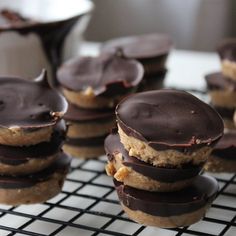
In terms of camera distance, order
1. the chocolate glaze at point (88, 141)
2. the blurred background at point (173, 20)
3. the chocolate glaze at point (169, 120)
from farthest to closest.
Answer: the blurred background at point (173, 20)
the chocolate glaze at point (88, 141)
the chocolate glaze at point (169, 120)

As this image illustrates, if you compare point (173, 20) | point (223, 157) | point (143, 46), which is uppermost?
point (143, 46)

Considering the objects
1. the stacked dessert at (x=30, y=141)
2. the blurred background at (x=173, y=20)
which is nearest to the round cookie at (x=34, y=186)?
the stacked dessert at (x=30, y=141)

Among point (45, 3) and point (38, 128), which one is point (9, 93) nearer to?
point (38, 128)

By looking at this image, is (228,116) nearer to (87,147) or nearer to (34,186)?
(87,147)

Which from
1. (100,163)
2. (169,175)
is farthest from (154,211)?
(100,163)

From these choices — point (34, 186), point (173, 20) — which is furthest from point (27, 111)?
point (173, 20)

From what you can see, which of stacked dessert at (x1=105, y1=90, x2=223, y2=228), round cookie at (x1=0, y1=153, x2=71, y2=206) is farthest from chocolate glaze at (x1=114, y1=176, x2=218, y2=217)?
round cookie at (x1=0, y1=153, x2=71, y2=206)

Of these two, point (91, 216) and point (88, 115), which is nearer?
point (91, 216)

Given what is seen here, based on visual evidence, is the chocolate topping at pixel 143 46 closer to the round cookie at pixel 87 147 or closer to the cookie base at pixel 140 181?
the round cookie at pixel 87 147
